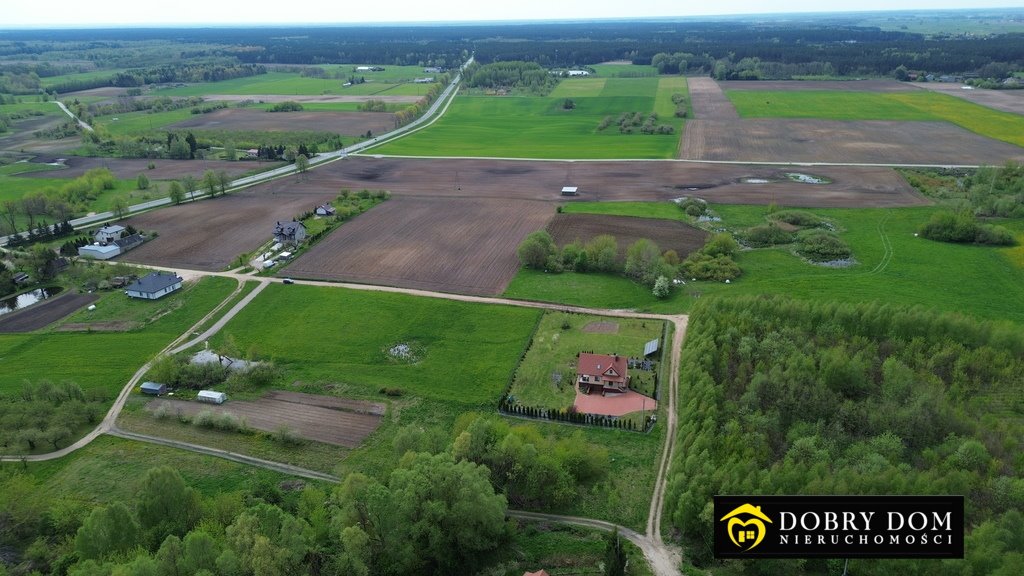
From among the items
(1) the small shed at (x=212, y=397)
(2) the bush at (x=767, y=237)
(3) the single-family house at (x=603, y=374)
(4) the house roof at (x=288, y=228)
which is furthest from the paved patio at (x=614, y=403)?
(4) the house roof at (x=288, y=228)

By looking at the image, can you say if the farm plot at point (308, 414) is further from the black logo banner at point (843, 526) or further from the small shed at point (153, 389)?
the black logo banner at point (843, 526)

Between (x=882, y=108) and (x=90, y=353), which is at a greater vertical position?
(x=882, y=108)

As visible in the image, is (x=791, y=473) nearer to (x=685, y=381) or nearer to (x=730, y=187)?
(x=685, y=381)

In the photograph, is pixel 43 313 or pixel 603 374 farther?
pixel 43 313

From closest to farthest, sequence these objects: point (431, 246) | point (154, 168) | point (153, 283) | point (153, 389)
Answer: point (153, 389), point (153, 283), point (431, 246), point (154, 168)

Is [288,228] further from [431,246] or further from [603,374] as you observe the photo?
[603,374]

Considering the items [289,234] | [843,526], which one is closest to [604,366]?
[843,526]

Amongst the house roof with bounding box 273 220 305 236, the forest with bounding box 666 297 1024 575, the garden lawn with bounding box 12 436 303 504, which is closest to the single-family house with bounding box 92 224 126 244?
the house roof with bounding box 273 220 305 236
